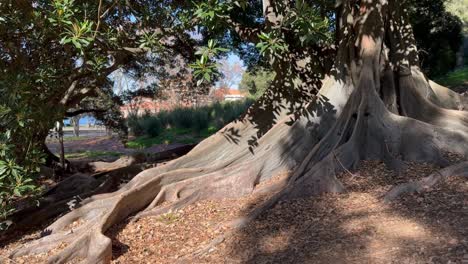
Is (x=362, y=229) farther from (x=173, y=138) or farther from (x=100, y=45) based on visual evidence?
(x=173, y=138)

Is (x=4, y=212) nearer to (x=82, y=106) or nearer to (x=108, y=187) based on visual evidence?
(x=108, y=187)

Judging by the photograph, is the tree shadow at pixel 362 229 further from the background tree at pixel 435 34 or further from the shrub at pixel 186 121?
the shrub at pixel 186 121

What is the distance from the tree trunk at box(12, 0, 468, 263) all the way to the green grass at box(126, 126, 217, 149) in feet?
45.0

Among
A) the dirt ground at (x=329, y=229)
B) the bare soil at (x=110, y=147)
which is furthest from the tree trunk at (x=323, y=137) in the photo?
the bare soil at (x=110, y=147)

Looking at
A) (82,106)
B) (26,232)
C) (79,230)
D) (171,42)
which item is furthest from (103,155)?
(79,230)

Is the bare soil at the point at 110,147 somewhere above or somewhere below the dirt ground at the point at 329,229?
below

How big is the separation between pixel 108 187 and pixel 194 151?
208cm

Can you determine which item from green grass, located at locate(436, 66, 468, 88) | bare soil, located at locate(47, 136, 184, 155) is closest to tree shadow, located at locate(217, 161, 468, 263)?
green grass, located at locate(436, 66, 468, 88)

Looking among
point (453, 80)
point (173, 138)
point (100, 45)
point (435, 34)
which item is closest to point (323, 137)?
point (100, 45)

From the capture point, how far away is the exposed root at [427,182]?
510cm

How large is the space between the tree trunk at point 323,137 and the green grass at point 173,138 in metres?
13.7

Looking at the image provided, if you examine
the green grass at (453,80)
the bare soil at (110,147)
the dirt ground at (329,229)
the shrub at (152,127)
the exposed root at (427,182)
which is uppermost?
the green grass at (453,80)

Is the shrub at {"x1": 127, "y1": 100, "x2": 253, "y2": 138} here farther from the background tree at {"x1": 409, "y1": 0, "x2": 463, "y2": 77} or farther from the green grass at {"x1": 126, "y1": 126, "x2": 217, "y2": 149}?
the background tree at {"x1": 409, "y1": 0, "x2": 463, "y2": 77}

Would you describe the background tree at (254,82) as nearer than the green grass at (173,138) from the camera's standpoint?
No
